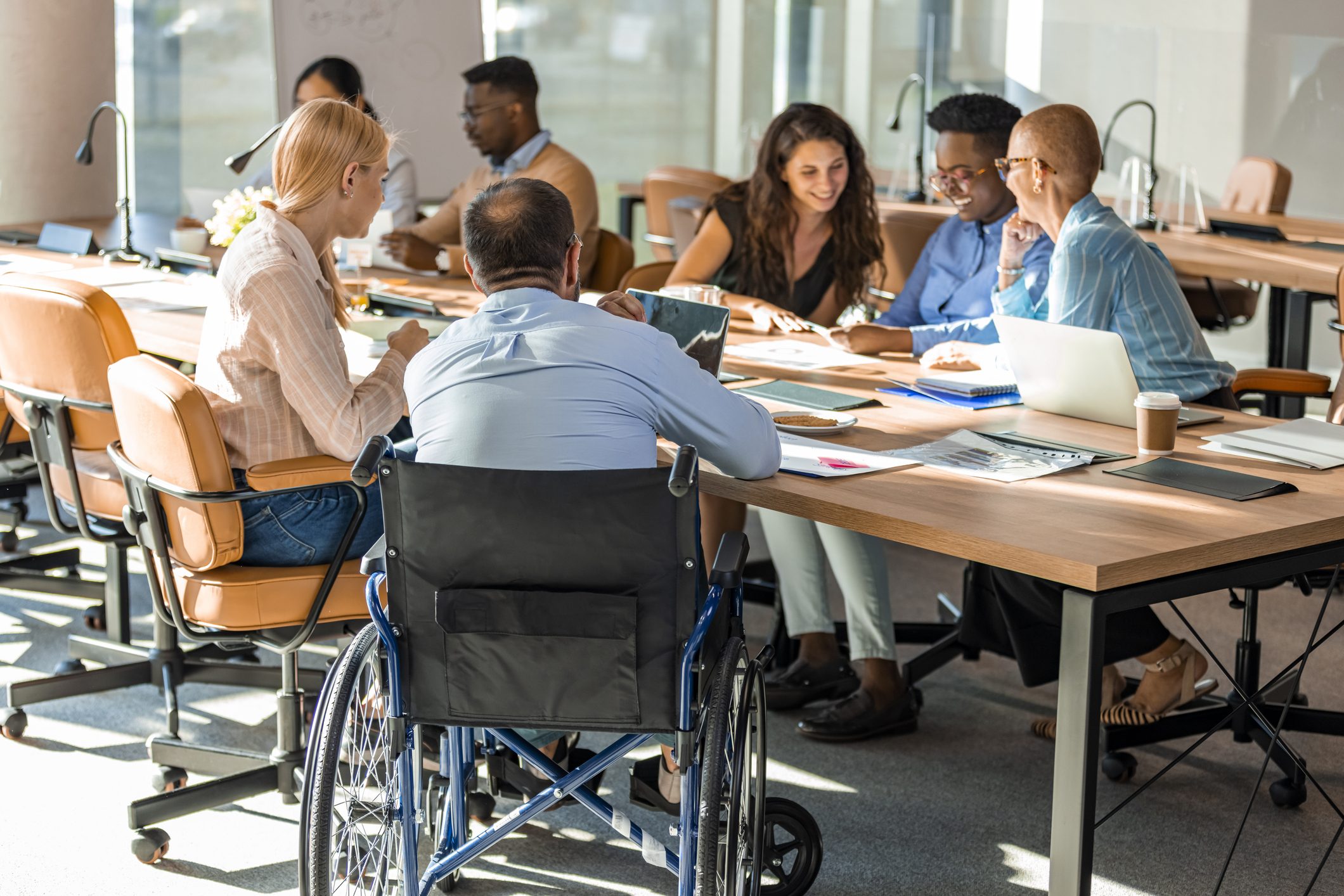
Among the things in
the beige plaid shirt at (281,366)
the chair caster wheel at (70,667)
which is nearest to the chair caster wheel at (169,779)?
the chair caster wheel at (70,667)

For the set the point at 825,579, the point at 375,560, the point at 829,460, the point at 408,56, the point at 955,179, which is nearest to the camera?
the point at 375,560

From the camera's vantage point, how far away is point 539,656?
192 centimetres

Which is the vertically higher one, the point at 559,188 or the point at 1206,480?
the point at 559,188

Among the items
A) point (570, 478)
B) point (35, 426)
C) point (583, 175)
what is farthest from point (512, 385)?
point (583, 175)

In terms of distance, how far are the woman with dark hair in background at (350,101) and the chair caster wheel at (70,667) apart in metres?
2.13

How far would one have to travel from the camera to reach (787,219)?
3930mm

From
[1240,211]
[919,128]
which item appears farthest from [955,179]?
[919,128]

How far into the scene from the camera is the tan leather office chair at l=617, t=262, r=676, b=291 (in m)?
3.97

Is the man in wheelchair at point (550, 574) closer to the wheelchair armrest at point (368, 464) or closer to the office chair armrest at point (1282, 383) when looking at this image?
the wheelchair armrest at point (368, 464)

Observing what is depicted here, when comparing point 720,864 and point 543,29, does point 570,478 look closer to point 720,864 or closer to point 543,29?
point 720,864

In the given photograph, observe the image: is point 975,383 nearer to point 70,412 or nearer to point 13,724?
point 70,412

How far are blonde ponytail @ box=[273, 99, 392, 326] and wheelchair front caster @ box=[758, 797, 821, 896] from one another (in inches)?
47.9

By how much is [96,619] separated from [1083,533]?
2.68 metres

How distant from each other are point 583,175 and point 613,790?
7.84 ft
